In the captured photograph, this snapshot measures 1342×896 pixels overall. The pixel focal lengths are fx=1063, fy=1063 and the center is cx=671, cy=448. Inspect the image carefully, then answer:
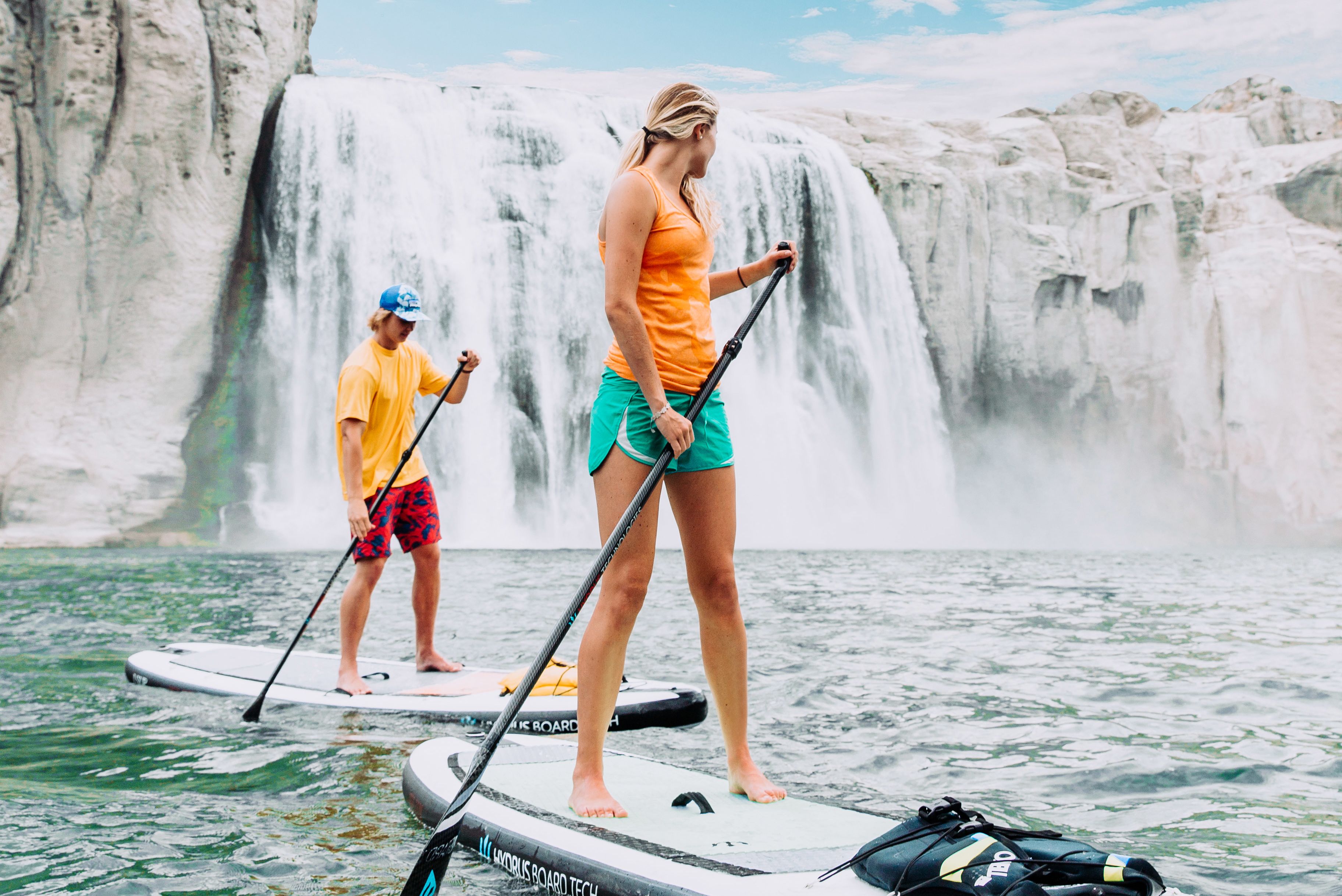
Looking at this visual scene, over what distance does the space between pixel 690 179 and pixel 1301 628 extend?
7.30 meters

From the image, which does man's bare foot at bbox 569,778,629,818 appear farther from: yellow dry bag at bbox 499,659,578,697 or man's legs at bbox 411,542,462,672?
man's legs at bbox 411,542,462,672

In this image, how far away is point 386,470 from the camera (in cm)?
519

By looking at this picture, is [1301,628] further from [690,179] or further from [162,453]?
[162,453]

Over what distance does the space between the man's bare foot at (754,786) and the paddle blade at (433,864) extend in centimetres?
91

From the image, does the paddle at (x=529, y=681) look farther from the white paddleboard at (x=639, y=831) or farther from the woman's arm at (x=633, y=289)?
the white paddleboard at (x=639, y=831)

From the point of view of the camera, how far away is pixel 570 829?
2686mm

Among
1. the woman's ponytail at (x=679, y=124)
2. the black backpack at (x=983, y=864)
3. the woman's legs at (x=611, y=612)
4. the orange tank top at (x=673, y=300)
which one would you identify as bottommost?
the black backpack at (x=983, y=864)

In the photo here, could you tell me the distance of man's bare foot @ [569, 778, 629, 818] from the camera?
283 cm

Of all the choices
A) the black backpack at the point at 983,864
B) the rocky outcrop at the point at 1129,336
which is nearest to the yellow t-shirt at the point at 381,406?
the black backpack at the point at 983,864

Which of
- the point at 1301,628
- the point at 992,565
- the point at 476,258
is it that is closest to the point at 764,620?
the point at 1301,628

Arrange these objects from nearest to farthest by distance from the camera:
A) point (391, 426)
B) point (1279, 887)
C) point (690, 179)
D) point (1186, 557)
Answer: point (1279, 887) < point (690, 179) < point (391, 426) < point (1186, 557)

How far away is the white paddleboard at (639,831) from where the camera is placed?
231 centimetres

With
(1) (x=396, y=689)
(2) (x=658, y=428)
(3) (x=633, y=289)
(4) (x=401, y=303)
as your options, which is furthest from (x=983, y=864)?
(4) (x=401, y=303)

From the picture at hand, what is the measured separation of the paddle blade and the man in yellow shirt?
8.58ft
